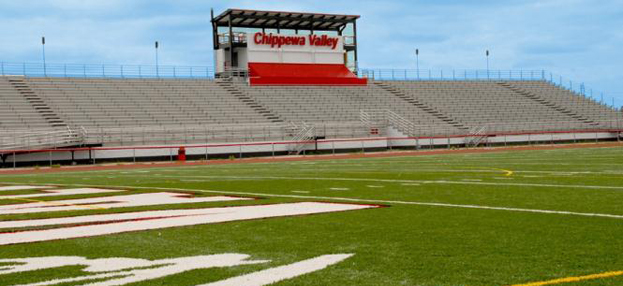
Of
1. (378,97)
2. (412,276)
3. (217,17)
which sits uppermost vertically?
(217,17)

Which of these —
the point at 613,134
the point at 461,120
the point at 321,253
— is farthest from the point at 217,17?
the point at 321,253

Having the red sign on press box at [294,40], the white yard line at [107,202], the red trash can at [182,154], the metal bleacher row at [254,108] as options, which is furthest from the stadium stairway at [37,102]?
the white yard line at [107,202]

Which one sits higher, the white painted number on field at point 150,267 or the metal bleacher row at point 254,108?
the metal bleacher row at point 254,108

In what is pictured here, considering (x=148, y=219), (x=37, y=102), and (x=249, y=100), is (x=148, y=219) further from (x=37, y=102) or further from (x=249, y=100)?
(x=249, y=100)

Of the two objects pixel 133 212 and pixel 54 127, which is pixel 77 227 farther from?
pixel 54 127

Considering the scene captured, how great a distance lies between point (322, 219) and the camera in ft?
25.1

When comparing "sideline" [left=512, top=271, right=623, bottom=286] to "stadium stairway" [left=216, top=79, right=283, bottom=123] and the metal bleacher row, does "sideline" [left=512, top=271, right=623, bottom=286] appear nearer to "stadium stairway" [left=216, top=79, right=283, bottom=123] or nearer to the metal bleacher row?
the metal bleacher row

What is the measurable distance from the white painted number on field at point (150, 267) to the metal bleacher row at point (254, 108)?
2823cm

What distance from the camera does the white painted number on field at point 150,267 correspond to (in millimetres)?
4629

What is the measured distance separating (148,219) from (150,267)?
292 cm

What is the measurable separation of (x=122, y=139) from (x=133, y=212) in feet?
85.6

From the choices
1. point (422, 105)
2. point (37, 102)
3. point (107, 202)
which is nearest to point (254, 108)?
point (37, 102)

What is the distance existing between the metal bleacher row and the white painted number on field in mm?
28228

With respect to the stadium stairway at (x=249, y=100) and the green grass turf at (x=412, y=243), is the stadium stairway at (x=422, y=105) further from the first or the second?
the green grass turf at (x=412, y=243)
